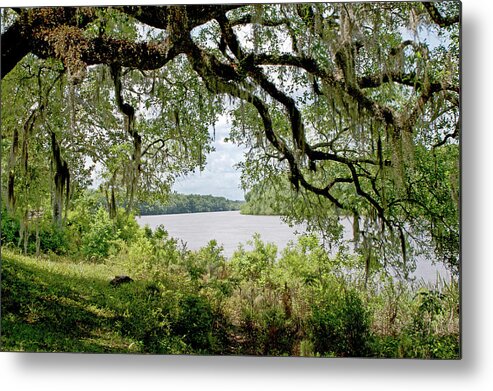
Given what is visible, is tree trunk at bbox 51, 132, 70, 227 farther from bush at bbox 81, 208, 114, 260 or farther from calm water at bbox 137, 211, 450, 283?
calm water at bbox 137, 211, 450, 283

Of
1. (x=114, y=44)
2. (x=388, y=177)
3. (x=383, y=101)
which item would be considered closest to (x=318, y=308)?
(x=388, y=177)

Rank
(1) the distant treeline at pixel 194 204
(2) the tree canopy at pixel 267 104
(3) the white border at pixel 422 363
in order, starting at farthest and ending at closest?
(1) the distant treeline at pixel 194 204 < (2) the tree canopy at pixel 267 104 < (3) the white border at pixel 422 363

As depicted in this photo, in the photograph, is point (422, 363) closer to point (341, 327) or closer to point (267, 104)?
point (341, 327)

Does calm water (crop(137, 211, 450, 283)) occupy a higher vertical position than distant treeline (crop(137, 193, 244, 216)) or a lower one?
lower

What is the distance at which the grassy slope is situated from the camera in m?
3.53

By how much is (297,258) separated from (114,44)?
1.57 metres

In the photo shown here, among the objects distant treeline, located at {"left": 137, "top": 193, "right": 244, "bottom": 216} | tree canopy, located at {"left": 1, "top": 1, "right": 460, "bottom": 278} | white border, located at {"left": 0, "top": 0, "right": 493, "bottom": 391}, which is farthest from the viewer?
distant treeline, located at {"left": 137, "top": 193, "right": 244, "bottom": 216}

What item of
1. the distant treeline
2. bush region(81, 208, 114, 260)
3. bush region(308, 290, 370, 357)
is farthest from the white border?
the distant treeline

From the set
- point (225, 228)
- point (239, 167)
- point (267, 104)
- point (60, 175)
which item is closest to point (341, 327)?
point (225, 228)

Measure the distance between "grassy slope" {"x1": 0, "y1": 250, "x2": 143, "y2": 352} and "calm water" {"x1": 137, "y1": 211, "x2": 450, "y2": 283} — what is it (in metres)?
0.38

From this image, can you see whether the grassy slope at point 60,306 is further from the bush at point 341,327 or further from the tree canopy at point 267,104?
the bush at point 341,327

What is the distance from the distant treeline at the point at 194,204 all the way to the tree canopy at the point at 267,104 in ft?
0.38

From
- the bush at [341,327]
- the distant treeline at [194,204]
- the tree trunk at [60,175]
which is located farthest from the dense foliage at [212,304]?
the tree trunk at [60,175]

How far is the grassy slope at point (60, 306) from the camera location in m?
3.53
